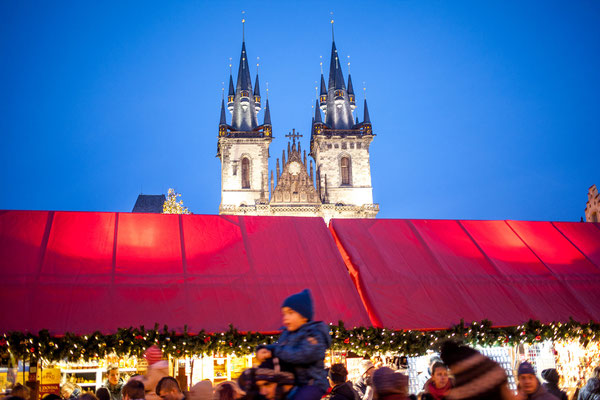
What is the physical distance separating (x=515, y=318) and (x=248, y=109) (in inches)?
1508

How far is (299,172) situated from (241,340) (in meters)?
36.0

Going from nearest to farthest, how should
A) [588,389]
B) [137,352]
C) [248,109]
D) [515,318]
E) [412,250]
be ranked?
[588,389] < [137,352] < [515,318] < [412,250] < [248,109]

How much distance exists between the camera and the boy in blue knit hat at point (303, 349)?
2.61 metres

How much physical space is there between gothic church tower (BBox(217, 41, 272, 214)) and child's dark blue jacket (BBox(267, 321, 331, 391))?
1486 inches

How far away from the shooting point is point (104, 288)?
24.0 feet

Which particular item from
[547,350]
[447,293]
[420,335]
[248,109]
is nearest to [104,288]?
[420,335]

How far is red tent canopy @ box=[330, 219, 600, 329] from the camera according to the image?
790 cm

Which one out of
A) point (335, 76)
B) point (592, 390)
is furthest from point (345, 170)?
point (592, 390)

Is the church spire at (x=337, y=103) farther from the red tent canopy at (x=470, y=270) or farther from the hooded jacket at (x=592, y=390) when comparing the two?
the hooded jacket at (x=592, y=390)

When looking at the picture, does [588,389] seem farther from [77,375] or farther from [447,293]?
[77,375]

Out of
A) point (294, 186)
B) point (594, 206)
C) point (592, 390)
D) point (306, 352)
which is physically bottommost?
point (592, 390)

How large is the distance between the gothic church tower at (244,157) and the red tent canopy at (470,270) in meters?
31.2

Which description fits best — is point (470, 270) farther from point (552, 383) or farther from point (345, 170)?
point (345, 170)

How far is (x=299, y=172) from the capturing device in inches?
1682
